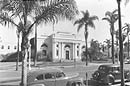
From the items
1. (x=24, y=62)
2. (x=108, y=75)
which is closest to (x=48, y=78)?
(x=24, y=62)

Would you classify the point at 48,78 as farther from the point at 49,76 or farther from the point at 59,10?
the point at 59,10

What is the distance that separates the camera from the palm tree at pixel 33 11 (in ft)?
25.4

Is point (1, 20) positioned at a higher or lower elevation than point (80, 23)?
lower

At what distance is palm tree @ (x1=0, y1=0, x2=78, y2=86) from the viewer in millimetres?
7730

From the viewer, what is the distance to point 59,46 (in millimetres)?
63625

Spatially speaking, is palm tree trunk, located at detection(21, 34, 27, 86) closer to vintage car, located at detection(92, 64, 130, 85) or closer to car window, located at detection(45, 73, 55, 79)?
car window, located at detection(45, 73, 55, 79)

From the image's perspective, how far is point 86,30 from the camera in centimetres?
3672

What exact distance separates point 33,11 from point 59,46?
182ft

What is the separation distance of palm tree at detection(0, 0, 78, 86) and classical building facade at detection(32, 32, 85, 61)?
2102 inches

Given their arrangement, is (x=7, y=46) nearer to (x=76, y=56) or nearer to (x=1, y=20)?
(x=76, y=56)

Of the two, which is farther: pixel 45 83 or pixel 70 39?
pixel 70 39

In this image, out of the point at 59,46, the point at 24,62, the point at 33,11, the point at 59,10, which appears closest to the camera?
the point at 24,62

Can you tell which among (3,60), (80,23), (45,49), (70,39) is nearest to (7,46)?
(3,60)

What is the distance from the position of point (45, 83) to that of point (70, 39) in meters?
56.3
